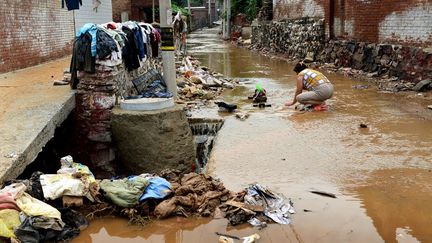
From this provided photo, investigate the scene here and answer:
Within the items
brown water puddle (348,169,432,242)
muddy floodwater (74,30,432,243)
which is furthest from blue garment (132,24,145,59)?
brown water puddle (348,169,432,242)

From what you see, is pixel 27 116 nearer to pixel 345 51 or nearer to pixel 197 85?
pixel 197 85

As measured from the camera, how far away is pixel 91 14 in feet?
62.9

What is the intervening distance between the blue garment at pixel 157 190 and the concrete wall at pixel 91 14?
13.8 metres

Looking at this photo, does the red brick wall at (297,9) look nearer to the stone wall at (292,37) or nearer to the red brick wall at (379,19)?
the red brick wall at (379,19)

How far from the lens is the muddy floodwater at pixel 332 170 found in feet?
14.6

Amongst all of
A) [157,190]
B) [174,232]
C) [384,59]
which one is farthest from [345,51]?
[174,232]

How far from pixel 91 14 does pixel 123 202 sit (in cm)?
1594

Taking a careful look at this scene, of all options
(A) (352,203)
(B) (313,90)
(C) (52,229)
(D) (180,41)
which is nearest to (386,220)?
(A) (352,203)

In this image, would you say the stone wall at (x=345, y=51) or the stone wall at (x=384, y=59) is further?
the stone wall at (x=345, y=51)

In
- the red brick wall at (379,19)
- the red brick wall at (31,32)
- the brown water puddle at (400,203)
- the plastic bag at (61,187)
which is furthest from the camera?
the red brick wall at (379,19)

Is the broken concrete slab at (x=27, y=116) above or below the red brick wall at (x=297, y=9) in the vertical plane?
below

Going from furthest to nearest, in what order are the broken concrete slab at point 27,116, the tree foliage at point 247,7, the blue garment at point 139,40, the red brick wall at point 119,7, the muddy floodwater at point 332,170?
the tree foliage at point 247,7, the red brick wall at point 119,7, the blue garment at point 139,40, the broken concrete slab at point 27,116, the muddy floodwater at point 332,170

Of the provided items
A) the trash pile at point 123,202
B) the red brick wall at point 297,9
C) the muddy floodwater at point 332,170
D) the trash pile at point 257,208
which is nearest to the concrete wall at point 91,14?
the muddy floodwater at point 332,170

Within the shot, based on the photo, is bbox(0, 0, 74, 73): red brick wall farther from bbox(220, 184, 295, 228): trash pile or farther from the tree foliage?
the tree foliage
